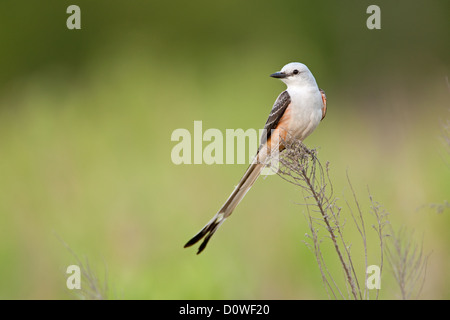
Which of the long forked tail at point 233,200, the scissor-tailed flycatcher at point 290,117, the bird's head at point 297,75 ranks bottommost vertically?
the long forked tail at point 233,200

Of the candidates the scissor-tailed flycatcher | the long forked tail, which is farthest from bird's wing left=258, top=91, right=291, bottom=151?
the long forked tail

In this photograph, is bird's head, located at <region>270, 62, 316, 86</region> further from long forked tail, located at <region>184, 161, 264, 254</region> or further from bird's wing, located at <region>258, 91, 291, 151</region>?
long forked tail, located at <region>184, 161, 264, 254</region>

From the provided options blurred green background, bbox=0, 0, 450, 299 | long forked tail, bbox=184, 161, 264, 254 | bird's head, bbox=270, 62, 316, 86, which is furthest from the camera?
blurred green background, bbox=0, 0, 450, 299

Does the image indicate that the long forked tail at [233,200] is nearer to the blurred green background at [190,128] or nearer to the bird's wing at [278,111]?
the bird's wing at [278,111]

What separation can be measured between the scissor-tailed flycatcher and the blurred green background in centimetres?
41

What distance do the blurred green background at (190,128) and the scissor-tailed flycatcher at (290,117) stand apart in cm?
41

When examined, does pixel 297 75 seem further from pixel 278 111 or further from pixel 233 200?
pixel 233 200

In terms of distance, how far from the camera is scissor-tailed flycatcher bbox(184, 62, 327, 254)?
322cm

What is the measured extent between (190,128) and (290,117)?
1964mm

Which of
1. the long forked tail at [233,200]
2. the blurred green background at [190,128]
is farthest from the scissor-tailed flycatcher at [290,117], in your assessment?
the blurred green background at [190,128]

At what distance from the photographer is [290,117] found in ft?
10.8

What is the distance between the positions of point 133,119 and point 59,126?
656 mm

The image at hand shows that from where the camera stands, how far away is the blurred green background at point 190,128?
4.39 metres

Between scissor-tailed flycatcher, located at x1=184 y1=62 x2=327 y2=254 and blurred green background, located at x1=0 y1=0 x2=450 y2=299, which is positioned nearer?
scissor-tailed flycatcher, located at x1=184 y1=62 x2=327 y2=254
